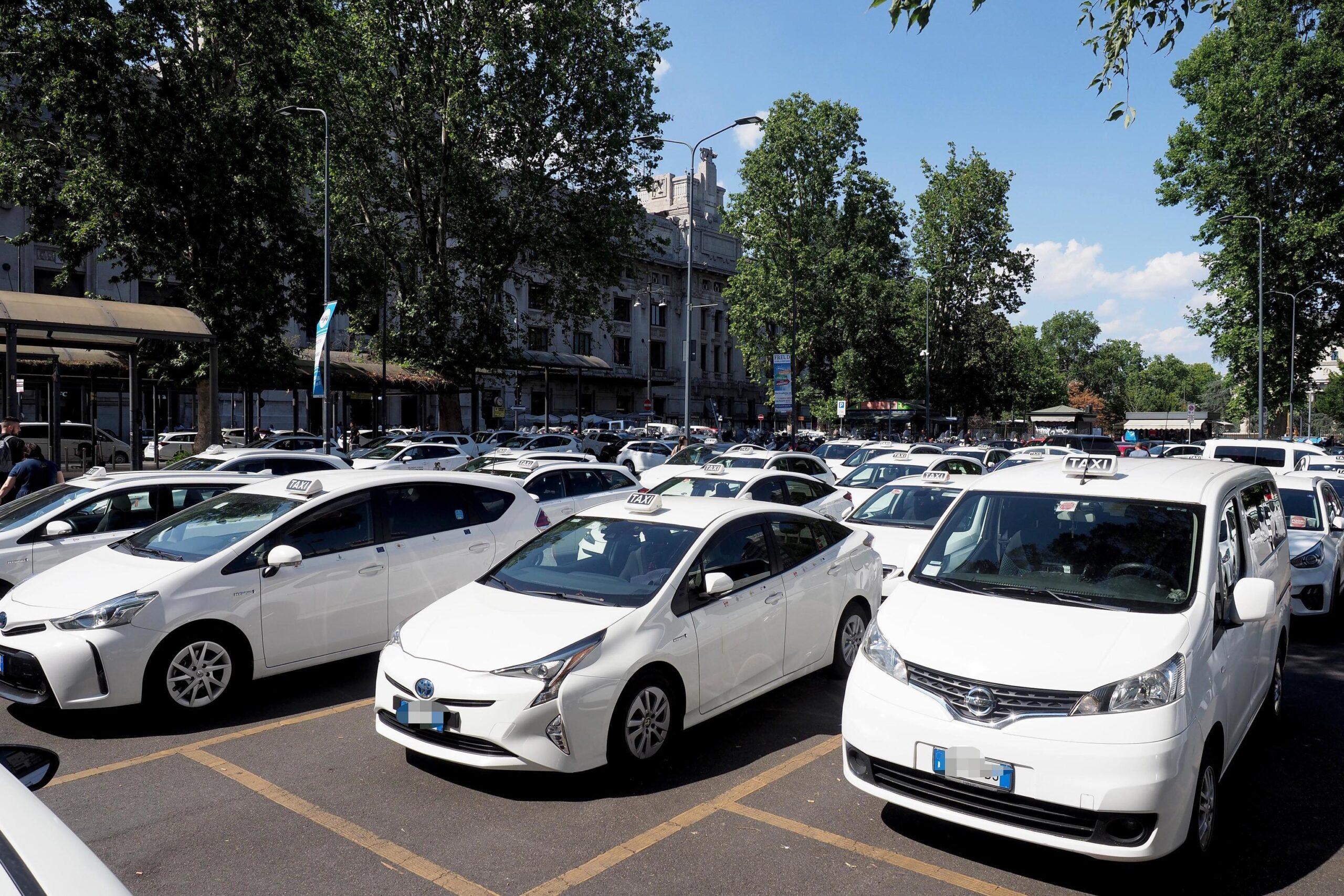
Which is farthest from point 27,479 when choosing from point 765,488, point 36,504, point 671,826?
point 671,826

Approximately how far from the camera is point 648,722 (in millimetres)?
5219

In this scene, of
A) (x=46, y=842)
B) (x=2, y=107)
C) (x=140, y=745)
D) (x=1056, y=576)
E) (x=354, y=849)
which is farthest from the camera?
(x=2, y=107)

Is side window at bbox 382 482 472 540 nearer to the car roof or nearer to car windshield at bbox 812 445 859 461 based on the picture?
the car roof

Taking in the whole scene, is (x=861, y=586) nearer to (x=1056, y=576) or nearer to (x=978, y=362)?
(x=1056, y=576)

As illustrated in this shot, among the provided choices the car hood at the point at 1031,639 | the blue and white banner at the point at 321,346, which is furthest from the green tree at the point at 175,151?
the car hood at the point at 1031,639

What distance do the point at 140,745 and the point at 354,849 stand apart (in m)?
→ 2.22

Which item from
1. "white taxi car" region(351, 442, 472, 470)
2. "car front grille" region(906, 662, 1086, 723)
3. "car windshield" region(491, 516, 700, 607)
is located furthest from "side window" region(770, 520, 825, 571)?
"white taxi car" region(351, 442, 472, 470)

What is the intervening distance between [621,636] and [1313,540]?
26.6 ft

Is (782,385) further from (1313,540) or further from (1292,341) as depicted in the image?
(1313,540)

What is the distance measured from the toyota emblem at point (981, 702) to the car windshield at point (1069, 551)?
0.86 m

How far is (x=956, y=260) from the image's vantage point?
169 feet

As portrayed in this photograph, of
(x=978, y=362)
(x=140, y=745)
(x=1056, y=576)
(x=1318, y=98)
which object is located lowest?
(x=140, y=745)

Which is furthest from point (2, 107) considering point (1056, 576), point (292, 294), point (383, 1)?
point (1056, 576)

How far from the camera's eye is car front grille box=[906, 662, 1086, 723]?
3.92 meters
